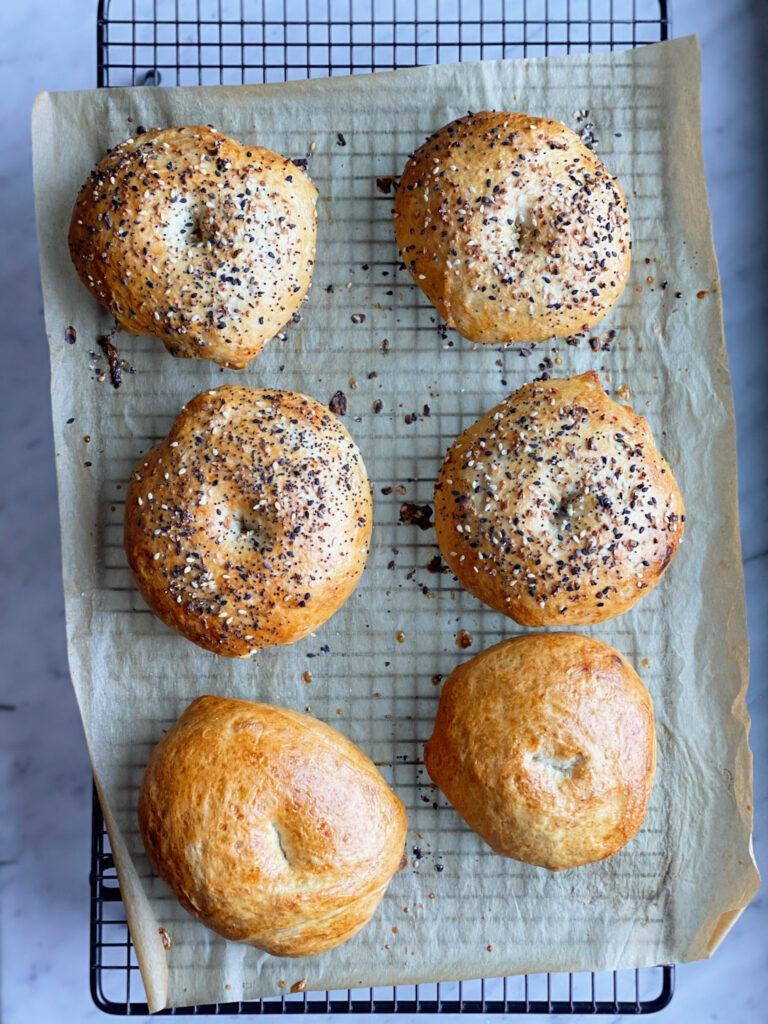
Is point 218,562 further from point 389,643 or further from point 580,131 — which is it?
point 580,131

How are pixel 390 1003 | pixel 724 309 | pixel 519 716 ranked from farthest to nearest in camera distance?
pixel 724 309 → pixel 390 1003 → pixel 519 716

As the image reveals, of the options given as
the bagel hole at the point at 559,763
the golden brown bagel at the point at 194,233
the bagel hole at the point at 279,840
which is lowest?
the bagel hole at the point at 279,840

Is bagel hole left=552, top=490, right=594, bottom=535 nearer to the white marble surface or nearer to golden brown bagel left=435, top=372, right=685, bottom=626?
golden brown bagel left=435, top=372, right=685, bottom=626

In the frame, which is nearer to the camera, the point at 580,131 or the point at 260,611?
the point at 260,611

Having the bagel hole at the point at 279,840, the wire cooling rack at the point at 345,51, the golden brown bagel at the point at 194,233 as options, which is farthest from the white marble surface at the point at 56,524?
the bagel hole at the point at 279,840

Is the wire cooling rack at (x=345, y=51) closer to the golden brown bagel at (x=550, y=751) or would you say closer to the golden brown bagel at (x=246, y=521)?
the golden brown bagel at (x=550, y=751)

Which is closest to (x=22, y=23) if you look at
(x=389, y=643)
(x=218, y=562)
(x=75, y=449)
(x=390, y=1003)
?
(x=75, y=449)

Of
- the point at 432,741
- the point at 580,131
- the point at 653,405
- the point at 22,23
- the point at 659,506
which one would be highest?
the point at 22,23
